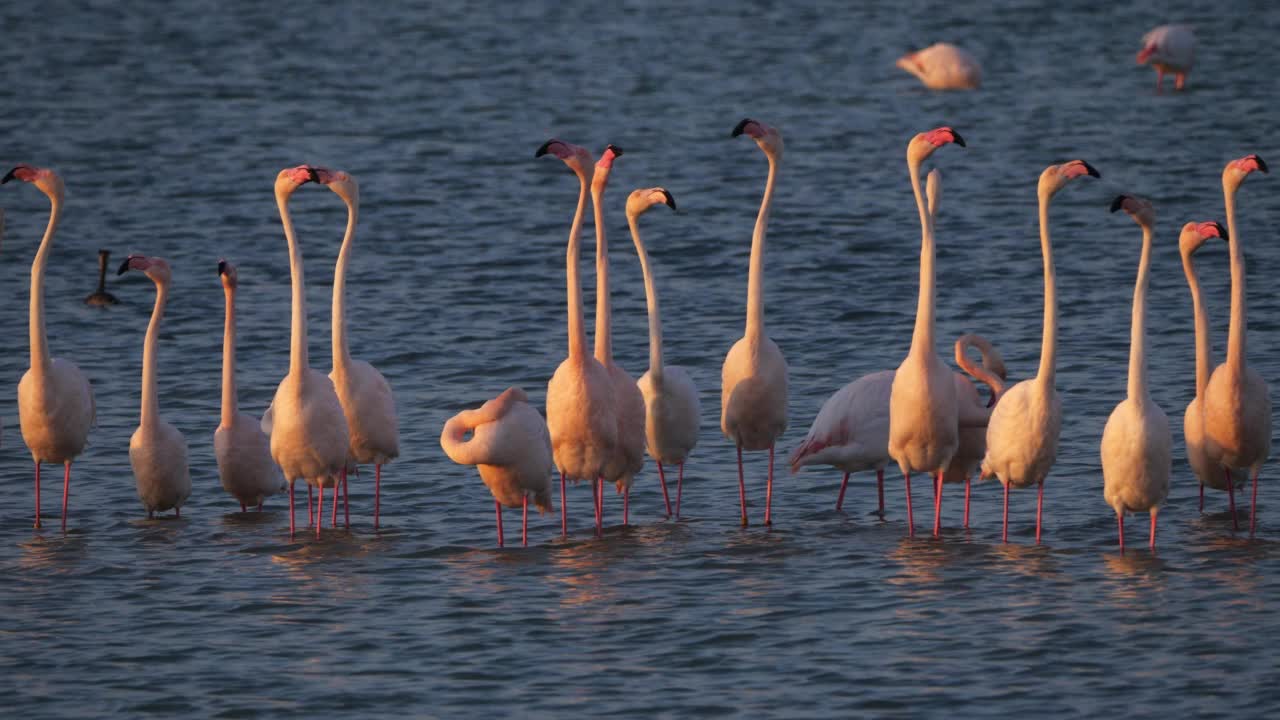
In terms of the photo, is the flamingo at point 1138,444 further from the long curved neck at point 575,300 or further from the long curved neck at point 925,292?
the long curved neck at point 575,300

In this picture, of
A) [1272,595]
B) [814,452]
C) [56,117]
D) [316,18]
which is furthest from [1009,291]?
[316,18]

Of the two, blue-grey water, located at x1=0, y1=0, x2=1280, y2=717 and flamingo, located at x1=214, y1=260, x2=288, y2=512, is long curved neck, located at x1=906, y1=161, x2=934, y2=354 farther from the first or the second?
flamingo, located at x1=214, y1=260, x2=288, y2=512

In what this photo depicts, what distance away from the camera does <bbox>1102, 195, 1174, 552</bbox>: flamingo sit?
10508 millimetres

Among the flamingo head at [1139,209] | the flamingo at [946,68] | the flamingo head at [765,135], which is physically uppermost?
the flamingo at [946,68]

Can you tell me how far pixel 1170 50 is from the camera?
27.8 meters

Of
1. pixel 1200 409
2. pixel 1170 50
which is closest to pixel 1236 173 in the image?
pixel 1200 409

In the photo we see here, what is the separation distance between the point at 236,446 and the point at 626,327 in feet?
19.6

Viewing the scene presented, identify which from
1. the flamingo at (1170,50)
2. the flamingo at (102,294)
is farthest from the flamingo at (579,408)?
the flamingo at (1170,50)

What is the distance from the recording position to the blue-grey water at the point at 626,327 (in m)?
9.83

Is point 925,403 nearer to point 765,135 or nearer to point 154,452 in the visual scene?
point 765,135

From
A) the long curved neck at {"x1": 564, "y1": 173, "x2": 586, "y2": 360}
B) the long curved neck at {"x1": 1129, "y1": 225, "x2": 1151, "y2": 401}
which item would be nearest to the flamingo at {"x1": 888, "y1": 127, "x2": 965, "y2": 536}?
the long curved neck at {"x1": 1129, "y1": 225, "x2": 1151, "y2": 401}

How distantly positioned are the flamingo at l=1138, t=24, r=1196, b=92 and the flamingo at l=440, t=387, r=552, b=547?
18546 millimetres

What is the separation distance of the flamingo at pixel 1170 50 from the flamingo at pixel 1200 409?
17.2 m

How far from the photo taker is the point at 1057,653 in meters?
9.78
